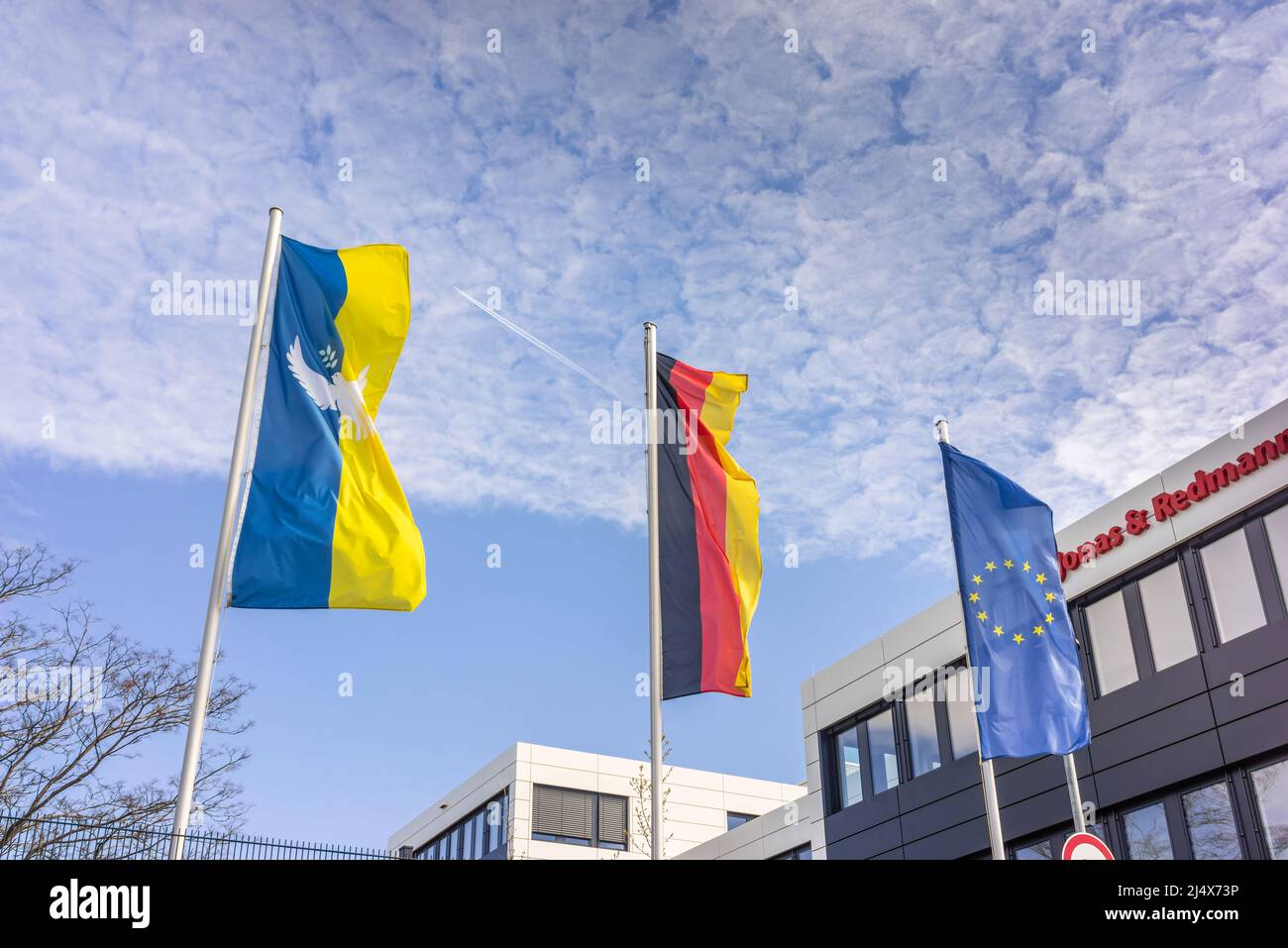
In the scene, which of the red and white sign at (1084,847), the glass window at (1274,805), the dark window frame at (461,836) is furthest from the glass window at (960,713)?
the dark window frame at (461,836)

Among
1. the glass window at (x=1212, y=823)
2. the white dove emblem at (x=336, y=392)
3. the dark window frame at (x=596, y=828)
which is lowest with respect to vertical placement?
the glass window at (x=1212, y=823)

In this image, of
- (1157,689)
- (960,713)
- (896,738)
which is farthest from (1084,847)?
(896,738)

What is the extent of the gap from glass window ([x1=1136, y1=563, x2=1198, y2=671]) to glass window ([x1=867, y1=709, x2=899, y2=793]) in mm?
7412

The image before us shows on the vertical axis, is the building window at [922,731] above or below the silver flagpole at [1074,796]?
above

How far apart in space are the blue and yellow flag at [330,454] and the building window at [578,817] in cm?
3669

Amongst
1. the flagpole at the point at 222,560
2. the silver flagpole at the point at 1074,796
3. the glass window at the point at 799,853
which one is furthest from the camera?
the glass window at the point at 799,853

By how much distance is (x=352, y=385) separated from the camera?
37.8 ft

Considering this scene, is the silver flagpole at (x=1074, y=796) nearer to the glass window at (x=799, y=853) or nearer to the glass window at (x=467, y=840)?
the glass window at (x=799, y=853)

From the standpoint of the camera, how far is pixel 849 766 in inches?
1070

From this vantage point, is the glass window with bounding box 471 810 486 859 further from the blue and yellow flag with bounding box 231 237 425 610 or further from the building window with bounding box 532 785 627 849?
the blue and yellow flag with bounding box 231 237 425 610

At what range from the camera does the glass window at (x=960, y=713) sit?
75.7ft

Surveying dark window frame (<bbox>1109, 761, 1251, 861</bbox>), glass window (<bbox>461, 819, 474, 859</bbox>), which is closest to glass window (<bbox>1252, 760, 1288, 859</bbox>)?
dark window frame (<bbox>1109, 761, 1251, 861</bbox>)
